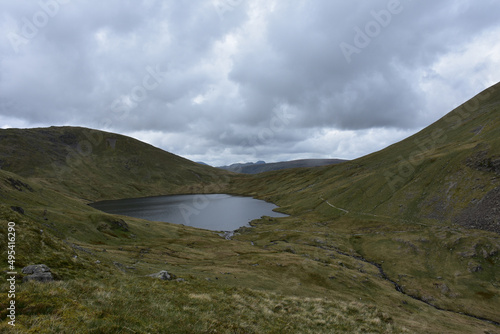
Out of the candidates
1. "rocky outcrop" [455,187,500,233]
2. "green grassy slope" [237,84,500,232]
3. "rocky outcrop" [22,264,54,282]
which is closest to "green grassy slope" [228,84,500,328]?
"rocky outcrop" [455,187,500,233]

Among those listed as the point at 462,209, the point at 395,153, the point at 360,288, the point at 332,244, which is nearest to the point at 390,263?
the point at 332,244

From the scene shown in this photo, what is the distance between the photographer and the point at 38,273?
1605cm

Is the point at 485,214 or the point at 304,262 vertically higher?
the point at 485,214

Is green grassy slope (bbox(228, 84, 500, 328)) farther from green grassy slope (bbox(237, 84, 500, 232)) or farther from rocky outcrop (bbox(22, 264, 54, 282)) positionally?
rocky outcrop (bbox(22, 264, 54, 282))

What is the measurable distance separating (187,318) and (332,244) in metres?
85.2

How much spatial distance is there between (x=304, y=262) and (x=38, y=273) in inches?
2179

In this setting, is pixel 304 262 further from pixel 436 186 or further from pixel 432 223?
pixel 436 186

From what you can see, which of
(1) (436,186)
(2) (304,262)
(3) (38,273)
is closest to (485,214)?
(1) (436,186)

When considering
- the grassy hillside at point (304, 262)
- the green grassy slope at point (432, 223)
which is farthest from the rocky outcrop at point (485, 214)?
the grassy hillside at point (304, 262)

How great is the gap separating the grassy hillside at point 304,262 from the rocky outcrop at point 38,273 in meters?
0.94

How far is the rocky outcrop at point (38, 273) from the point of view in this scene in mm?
15492

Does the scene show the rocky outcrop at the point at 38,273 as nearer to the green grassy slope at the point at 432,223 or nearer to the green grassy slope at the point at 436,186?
the green grassy slope at the point at 432,223

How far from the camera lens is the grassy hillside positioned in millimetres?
15406

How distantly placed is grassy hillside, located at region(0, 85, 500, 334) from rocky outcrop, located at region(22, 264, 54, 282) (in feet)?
3.10
